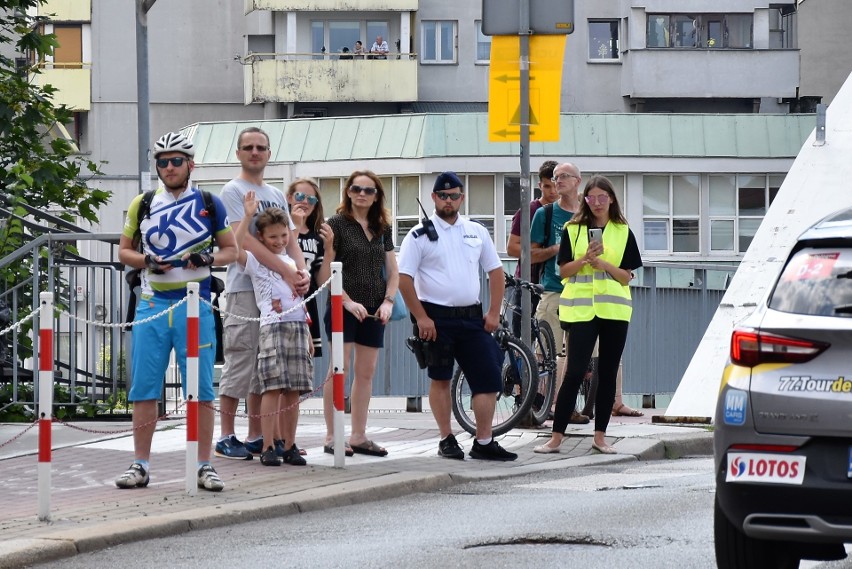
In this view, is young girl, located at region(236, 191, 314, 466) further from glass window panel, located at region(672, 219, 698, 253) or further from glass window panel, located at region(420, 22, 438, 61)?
glass window panel, located at region(420, 22, 438, 61)

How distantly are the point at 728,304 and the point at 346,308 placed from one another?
22.1ft

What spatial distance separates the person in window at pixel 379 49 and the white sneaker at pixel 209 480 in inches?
1978

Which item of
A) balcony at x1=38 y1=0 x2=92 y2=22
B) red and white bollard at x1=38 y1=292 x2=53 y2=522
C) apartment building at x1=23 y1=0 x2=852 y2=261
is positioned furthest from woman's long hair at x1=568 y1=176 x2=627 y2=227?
balcony at x1=38 y1=0 x2=92 y2=22

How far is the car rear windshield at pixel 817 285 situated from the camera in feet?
20.7

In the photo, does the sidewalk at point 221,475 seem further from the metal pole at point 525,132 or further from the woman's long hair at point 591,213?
the woman's long hair at point 591,213

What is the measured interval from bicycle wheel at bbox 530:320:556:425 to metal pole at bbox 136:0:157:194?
9.38 meters

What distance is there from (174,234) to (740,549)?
4504mm

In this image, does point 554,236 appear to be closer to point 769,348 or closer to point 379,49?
point 769,348

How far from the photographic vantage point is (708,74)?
2366 inches

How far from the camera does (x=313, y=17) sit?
60.5m

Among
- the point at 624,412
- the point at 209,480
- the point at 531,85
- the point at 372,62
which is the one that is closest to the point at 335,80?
the point at 372,62

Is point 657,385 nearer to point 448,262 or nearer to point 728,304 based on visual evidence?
point 728,304

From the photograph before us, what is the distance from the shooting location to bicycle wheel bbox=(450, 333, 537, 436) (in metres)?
13.0

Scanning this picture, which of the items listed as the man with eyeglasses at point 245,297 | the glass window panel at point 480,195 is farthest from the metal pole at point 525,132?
the glass window panel at point 480,195
